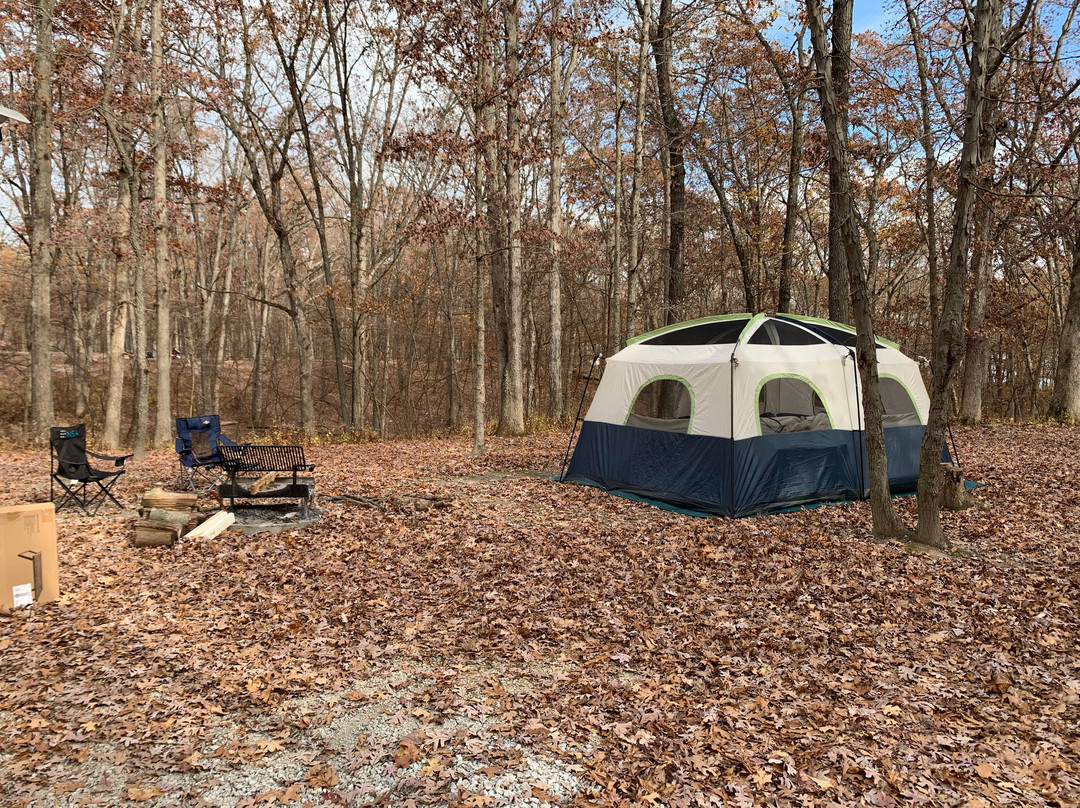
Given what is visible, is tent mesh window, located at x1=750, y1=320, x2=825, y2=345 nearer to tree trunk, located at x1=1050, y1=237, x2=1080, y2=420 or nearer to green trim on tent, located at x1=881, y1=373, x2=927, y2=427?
green trim on tent, located at x1=881, y1=373, x2=927, y2=427

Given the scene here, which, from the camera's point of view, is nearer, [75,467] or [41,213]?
[75,467]

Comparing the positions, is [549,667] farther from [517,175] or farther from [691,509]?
[517,175]

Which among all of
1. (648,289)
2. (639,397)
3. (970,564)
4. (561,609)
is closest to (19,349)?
(648,289)

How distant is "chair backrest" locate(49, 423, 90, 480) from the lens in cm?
697

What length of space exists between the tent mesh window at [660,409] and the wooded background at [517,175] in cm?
296

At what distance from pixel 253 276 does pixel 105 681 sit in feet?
93.9

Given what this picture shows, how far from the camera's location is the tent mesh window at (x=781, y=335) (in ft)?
27.4

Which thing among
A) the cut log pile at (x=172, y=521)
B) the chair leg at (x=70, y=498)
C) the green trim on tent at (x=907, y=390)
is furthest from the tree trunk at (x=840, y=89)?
the chair leg at (x=70, y=498)

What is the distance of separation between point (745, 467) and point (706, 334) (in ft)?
6.35

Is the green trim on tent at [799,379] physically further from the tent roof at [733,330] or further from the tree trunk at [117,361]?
the tree trunk at [117,361]

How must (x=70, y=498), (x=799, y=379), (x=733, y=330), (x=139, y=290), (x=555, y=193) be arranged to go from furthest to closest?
(x=555, y=193)
(x=139, y=290)
(x=733, y=330)
(x=799, y=379)
(x=70, y=498)

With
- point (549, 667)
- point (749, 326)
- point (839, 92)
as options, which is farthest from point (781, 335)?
point (549, 667)

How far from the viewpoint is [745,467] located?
7695mm

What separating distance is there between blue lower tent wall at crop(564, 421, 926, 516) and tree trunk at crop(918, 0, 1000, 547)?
169 cm
